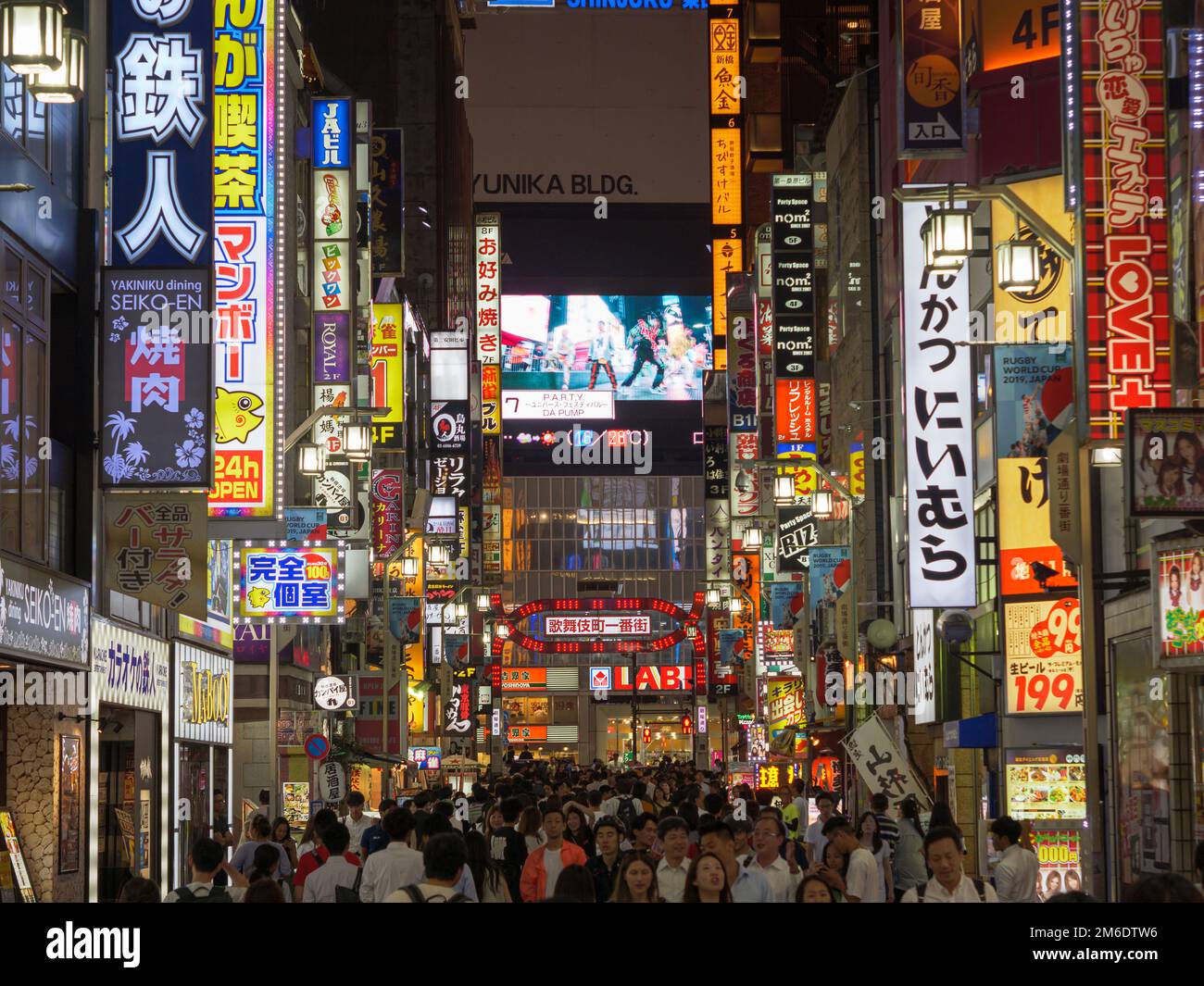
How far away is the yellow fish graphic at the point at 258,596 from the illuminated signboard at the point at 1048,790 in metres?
11.2

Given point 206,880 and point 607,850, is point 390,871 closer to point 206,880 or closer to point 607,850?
point 206,880

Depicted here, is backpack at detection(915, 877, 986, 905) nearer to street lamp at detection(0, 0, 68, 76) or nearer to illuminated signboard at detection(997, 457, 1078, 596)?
street lamp at detection(0, 0, 68, 76)

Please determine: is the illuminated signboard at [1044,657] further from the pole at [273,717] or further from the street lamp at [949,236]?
the pole at [273,717]

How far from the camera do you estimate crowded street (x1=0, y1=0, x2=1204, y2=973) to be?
1420 cm

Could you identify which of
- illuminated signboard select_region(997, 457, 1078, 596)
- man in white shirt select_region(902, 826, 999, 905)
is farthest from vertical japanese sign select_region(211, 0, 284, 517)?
man in white shirt select_region(902, 826, 999, 905)

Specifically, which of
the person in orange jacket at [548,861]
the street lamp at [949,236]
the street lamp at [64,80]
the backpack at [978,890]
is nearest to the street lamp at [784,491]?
the street lamp at [949,236]

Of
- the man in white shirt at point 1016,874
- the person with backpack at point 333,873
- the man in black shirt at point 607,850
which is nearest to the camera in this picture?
the person with backpack at point 333,873

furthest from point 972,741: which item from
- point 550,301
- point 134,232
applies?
point 550,301

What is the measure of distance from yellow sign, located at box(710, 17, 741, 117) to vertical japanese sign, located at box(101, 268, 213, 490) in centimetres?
5797

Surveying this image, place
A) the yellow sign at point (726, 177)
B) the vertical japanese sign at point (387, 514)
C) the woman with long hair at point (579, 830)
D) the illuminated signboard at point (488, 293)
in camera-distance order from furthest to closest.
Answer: the illuminated signboard at point (488, 293), the yellow sign at point (726, 177), the vertical japanese sign at point (387, 514), the woman with long hair at point (579, 830)

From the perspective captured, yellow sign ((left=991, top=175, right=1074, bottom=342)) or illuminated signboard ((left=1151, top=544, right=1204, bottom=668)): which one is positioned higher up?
yellow sign ((left=991, top=175, right=1074, bottom=342))

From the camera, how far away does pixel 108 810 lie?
73.7ft

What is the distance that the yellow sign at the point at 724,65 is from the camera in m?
75.6

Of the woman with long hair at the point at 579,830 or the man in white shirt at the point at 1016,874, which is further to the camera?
the woman with long hair at the point at 579,830
